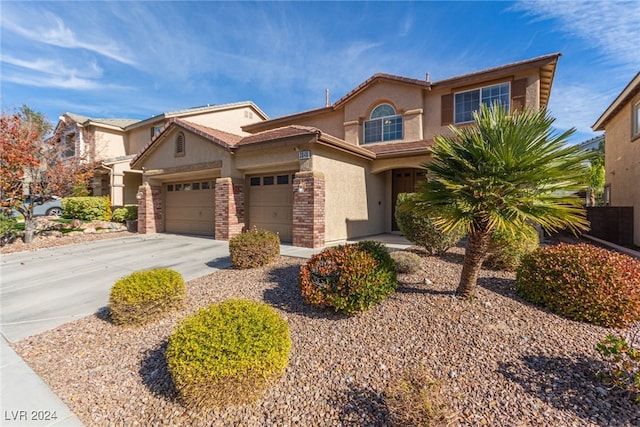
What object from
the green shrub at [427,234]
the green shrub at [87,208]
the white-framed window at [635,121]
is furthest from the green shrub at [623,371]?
the green shrub at [87,208]

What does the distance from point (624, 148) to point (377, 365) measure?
617 inches

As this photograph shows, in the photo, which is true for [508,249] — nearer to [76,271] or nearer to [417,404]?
[417,404]

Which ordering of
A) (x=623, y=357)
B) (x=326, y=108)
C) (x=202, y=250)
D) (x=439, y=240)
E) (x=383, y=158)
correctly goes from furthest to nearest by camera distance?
(x=326, y=108) < (x=383, y=158) < (x=202, y=250) < (x=439, y=240) < (x=623, y=357)

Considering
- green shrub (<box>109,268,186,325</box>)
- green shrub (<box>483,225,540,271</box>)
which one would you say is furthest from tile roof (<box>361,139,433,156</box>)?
green shrub (<box>109,268,186,325</box>)

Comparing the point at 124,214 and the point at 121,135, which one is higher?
the point at 121,135

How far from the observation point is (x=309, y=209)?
9.16 m

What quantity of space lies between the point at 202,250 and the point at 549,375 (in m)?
9.33

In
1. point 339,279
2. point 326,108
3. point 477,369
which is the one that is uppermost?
point 326,108

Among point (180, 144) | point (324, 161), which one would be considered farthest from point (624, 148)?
point (180, 144)

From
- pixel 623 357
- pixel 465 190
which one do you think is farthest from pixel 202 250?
pixel 623 357

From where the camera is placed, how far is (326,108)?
14680 millimetres

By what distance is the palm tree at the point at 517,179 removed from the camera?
152 inches

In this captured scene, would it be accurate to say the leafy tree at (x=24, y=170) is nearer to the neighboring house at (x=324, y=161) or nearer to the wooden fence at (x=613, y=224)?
the neighboring house at (x=324, y=161)

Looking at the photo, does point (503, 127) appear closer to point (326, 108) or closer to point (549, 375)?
point (549, 375)
